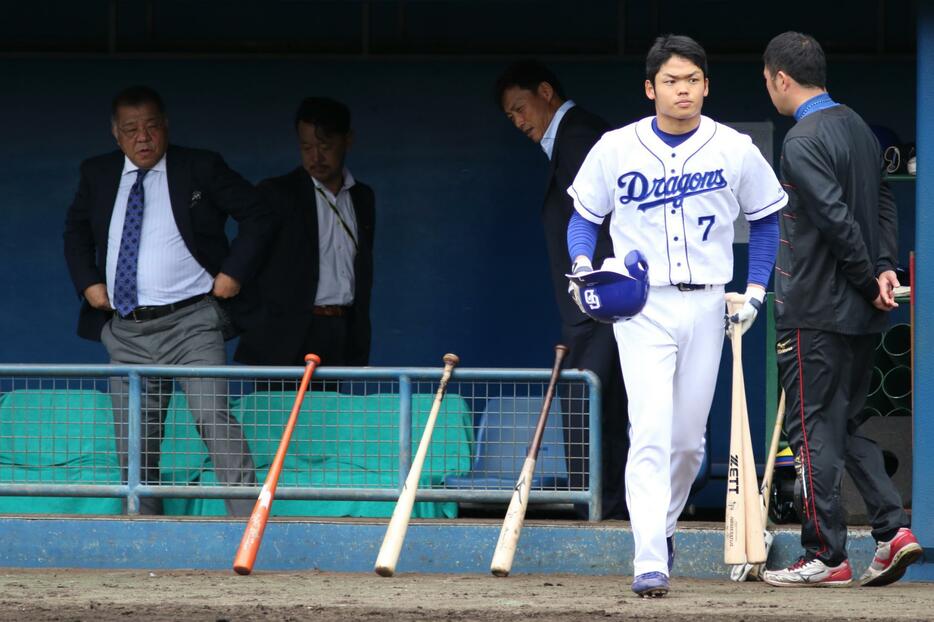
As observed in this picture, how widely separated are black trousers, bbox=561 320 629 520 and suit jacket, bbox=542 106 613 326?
92 mm

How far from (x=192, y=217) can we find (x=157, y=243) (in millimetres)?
192

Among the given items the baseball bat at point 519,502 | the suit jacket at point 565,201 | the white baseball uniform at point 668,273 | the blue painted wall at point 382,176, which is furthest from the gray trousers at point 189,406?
the white baseball uniform at point 668,273

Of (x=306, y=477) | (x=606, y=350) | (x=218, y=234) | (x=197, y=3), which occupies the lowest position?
(x=306, y=477)

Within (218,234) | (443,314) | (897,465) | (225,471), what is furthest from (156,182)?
(897,465)

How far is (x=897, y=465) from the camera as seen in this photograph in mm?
7258

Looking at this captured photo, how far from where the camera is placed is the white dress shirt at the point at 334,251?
8.22 m

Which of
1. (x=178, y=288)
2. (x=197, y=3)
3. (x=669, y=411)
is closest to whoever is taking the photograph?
(x=669, y=411)

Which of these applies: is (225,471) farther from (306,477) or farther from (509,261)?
(509,261)

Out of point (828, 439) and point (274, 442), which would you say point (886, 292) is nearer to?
point (828, 439)

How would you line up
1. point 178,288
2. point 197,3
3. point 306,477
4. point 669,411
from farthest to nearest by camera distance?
point 197,3
point 178,288
point 306,477
point 669,411

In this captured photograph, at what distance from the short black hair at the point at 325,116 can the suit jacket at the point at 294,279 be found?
0.23 m

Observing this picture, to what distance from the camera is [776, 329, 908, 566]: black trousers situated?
6137mm

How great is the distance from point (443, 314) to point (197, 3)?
6.65 feet

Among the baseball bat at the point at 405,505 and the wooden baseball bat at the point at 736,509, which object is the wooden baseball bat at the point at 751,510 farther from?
the baseball bat at the point at 405,505
